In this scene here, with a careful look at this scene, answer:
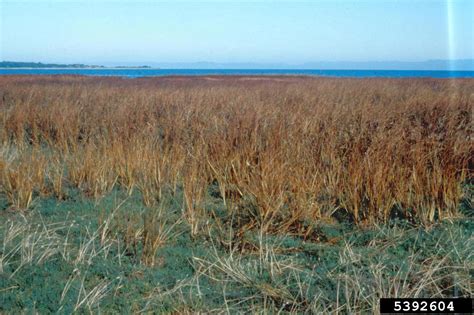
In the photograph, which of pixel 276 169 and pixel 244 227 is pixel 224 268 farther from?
pixel 276 169

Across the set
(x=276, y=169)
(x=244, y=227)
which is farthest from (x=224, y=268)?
(x=276, y=169)

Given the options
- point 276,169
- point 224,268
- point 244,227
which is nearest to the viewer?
point 224,268

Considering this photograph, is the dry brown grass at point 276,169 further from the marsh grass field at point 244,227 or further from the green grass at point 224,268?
the green grass at point 224,268

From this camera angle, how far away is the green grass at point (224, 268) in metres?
2.79

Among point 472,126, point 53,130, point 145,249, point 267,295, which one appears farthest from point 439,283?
point 53,130

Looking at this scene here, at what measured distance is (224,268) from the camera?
3211 millimetres

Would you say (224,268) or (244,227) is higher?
(244,227)

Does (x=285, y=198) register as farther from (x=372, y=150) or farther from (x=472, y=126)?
(x=472, y=126)

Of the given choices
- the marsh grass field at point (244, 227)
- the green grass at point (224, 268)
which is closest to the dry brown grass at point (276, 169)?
the marsh grass field at point (244, 227)

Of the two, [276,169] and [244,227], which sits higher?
[276,169]

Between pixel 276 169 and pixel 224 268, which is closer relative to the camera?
pixel 224 268

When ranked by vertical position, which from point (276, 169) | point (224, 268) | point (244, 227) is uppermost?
point (276, 169)

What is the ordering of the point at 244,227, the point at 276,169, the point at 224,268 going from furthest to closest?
the point at 276,169
the point at 244,227
the point at 224,268

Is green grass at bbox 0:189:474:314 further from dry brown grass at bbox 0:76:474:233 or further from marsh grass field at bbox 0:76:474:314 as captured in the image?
dry brown grass at bbox 0:76:474:233
